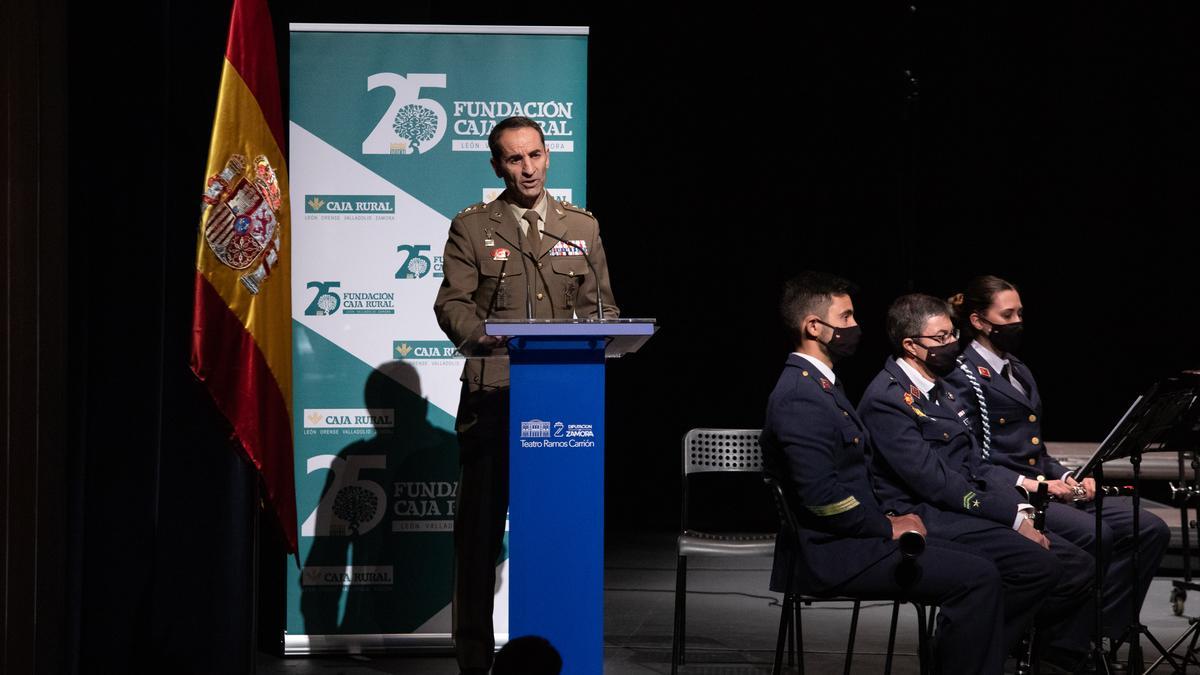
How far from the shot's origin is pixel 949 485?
14.5 ft

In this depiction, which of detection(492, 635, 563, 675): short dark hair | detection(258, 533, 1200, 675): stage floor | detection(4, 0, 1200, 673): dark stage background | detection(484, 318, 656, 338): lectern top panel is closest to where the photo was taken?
detection(492, 635, 563, 675): short dark hair

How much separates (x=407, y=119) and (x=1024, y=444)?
2.91 metres

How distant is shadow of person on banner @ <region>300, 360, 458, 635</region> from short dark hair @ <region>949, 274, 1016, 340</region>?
90.0 inches

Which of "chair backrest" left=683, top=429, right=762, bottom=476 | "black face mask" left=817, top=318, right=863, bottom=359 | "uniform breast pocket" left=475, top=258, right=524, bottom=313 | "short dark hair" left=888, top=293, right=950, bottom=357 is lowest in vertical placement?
"chair backrest" left=683, top=429, right=762, bottom=476

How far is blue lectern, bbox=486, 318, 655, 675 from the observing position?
3.60m

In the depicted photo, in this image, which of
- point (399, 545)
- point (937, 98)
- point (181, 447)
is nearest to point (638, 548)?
point (399, 545)

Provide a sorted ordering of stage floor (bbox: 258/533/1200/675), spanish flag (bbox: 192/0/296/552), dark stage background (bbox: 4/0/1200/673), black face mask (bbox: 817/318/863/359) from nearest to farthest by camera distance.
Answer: spanish flag (bbox: 192/0/296/552), black face mask (bbox: 817/318/863/359), stage floor (bbox: 258/533/1200/675), dark stage background (bbox: 4/0/1200/673)

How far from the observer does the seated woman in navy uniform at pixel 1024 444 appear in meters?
4.98

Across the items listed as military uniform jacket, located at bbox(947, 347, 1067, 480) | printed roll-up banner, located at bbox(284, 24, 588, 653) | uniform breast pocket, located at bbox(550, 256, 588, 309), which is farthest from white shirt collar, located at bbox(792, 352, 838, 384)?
printed roll-up banner, located at bbox(284, 24, 588, 653)

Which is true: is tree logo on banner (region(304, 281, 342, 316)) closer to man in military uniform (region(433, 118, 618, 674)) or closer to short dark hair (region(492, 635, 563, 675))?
man in military uniform (region(433, 118, 618, 674))

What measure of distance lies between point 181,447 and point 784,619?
2.14m

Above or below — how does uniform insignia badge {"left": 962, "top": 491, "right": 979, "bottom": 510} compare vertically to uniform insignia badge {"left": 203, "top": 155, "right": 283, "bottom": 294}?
below

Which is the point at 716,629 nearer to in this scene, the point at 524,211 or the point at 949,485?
the point at 949,485

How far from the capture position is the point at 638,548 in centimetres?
792
